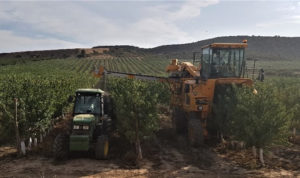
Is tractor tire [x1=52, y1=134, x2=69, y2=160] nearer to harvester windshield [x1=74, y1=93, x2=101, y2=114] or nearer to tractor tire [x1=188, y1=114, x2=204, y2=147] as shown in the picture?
harvester windshield [x1=74, y1=93, x2=101, y2=114]

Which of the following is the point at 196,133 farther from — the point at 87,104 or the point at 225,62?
the point at 87,104

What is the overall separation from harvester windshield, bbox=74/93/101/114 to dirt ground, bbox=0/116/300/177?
6.30ft

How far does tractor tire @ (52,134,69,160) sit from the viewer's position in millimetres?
10992

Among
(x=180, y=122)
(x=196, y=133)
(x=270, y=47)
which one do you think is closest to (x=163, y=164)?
(x=196, y=133)

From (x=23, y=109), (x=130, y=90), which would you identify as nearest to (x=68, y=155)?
(x=23, y=109)

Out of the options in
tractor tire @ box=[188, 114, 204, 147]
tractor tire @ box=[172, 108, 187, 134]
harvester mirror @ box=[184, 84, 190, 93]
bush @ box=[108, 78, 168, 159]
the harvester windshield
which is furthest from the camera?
tractor tire @ box=[172, 108, 187, 134]

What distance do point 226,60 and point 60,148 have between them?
8663mm

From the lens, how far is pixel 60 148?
11.0m

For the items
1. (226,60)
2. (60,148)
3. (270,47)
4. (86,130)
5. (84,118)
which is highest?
(270,47)

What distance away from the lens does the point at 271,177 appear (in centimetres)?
958

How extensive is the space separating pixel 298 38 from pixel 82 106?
407ft

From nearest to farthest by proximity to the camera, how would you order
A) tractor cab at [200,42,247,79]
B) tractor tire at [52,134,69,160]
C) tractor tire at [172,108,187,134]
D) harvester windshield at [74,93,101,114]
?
tractor tire at [52,134,69,160] < harvester windshield at [74,93,101,114] < tractor cab at [200,42,247,79] < tractor tire at [172,108,187,134]

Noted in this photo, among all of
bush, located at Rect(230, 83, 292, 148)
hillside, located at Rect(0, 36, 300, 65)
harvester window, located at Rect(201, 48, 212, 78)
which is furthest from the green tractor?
hillside, located at Rect(0, 36, 300, 65)

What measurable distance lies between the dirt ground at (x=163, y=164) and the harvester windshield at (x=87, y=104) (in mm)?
1920
